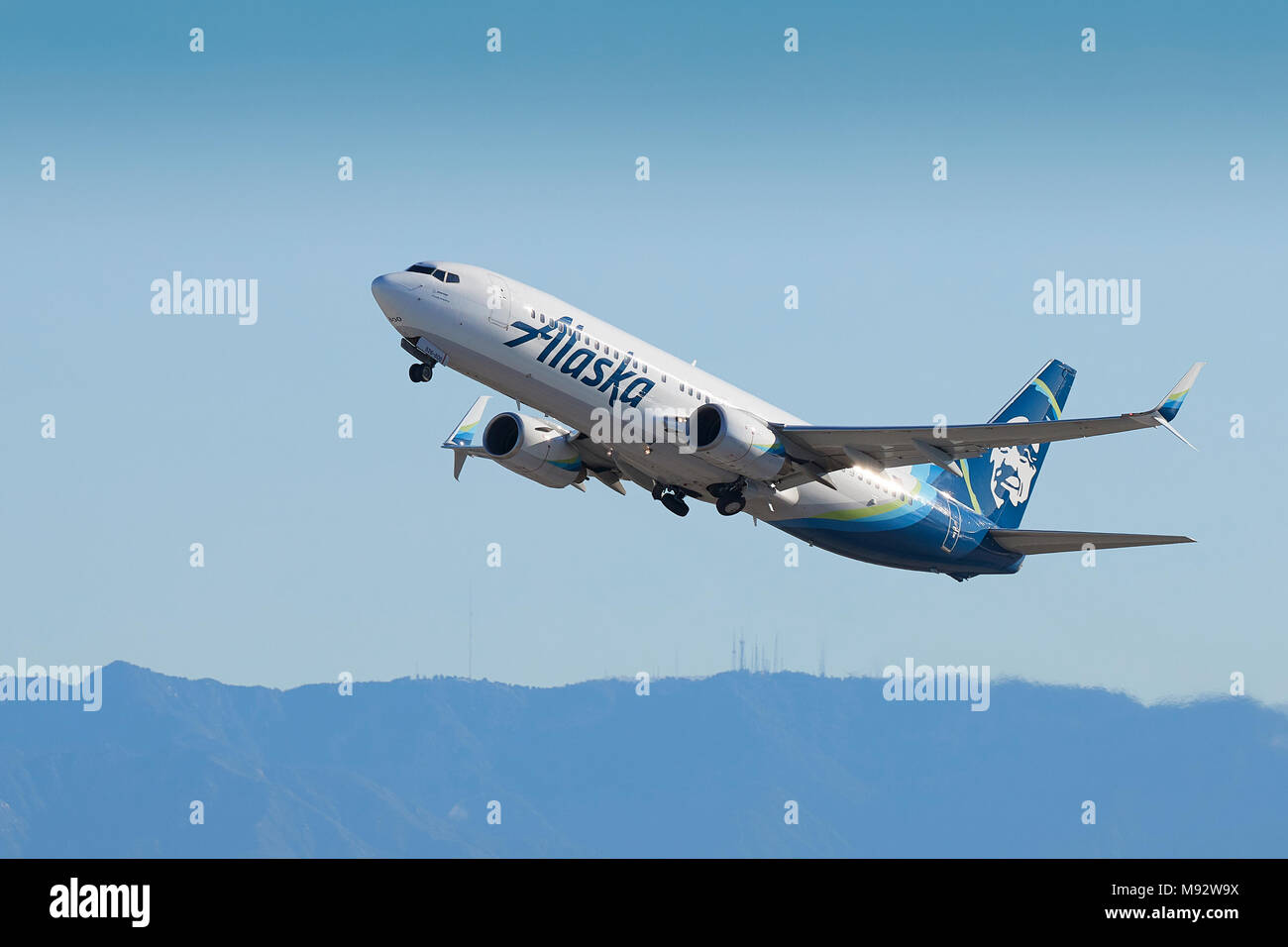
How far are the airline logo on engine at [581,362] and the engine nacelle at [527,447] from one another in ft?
18.1

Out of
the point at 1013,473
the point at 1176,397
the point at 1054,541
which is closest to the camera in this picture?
the point at 1176,397

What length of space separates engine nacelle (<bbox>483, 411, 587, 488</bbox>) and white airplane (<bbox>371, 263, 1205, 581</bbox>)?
4 cm

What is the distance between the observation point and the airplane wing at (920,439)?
41.8 m

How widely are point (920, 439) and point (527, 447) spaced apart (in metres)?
12.4

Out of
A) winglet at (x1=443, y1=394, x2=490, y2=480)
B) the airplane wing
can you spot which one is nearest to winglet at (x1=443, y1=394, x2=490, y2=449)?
winglet at (x1=443, y1=394, x2=490, y2=480)

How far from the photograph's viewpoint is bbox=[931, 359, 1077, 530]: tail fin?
56.8 m

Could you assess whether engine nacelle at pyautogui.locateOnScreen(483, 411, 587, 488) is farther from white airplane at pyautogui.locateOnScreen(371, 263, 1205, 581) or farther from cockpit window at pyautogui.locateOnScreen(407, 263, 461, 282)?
cockpit window at pyautogui.locateOnScreen(407, 263, 461, 282)

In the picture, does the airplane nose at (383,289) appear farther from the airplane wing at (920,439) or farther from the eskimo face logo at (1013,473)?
the eskimo face logo at (1013,473)

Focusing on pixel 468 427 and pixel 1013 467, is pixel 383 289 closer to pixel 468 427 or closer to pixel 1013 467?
pixel 468 427

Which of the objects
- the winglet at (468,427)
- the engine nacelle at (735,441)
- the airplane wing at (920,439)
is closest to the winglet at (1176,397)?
the airplane wing at (920,439)

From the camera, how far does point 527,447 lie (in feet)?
162

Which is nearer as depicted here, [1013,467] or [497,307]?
[497,307]

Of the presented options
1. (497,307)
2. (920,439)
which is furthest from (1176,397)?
(497,307)
